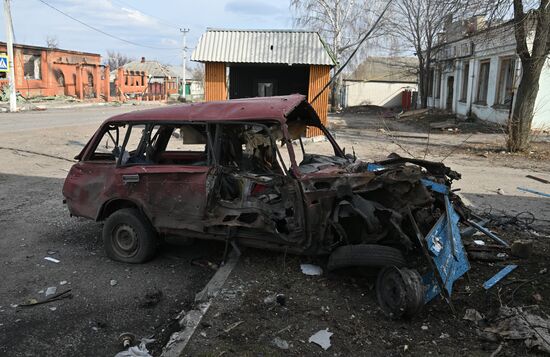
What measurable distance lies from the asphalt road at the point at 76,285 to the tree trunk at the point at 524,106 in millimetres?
11430

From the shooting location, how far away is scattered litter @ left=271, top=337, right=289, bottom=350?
3.35 m

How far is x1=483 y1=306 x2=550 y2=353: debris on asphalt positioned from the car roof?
2.58m

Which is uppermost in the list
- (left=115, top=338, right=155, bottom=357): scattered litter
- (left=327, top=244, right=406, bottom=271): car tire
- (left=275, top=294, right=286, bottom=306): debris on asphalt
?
(left=327, top=244, right=406, bottom=271): car tire

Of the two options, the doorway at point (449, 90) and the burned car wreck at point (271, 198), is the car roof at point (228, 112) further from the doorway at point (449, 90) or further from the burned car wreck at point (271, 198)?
the doorway at point (449, 90)

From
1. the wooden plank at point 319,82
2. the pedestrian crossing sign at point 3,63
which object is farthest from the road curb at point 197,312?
the pedestrian crossing sign at point 3,63

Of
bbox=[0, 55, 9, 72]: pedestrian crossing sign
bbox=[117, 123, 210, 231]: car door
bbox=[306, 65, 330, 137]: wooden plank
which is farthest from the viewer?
bbox=[0, 55, 9, 72]: pedestrian crossing sign

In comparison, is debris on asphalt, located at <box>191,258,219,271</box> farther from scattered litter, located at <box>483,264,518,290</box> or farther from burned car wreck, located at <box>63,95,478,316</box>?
scattered litter, located at <box>483,264,518,290</box>

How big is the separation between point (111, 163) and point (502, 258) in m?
4.39

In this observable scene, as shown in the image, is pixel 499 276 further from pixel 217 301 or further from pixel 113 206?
pixel 113 206

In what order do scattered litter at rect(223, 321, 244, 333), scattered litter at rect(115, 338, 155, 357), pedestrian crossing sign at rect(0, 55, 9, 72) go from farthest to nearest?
1. pedestrian crossing sign at rect(0, 55, 9, 72)
2. scattered litter at rect(223, 321, 244, 333)
3. scattered litter at rect(115, 338, 155, 357)

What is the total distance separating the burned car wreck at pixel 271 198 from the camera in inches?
156

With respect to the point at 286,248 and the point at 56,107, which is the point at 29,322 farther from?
the point at 56,107

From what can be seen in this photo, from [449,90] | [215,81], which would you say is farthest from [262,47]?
[449,90]

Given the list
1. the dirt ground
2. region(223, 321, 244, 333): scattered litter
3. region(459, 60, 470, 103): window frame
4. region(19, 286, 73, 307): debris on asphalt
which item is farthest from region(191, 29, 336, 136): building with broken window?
region(459, 60, 470, 103): window frame
